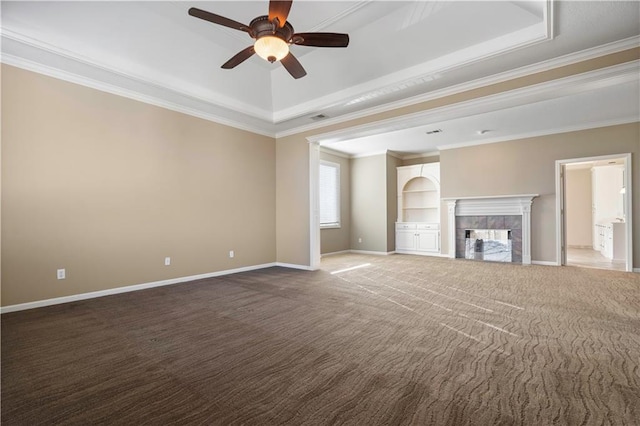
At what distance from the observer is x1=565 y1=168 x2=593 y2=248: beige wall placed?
9.80 meters

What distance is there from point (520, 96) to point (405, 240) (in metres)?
5.41

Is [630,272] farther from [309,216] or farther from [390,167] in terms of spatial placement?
[309,216]

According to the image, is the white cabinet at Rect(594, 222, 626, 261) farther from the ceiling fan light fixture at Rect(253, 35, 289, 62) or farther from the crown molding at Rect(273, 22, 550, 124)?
the ceiling fan light fixture at Rect(253, 35, 289, 62)

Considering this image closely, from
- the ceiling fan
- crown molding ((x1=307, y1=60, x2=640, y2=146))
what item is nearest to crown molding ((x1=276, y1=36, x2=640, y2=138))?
crown molding ((x1=307, y1=60, x2=640, y2=146))

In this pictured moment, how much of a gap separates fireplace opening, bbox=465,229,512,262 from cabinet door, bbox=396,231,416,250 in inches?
55.8

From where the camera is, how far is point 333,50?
4262mm

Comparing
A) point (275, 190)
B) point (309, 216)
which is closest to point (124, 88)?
point (275, 190)

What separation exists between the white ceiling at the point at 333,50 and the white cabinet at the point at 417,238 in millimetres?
3787

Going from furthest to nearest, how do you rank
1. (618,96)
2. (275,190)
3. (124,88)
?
(275,190) < (618,96) < (124,88)

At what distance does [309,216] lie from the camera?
618cm

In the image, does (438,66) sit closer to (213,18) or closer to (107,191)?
(213,18)

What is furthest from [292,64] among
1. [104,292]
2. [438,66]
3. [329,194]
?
[329,194]

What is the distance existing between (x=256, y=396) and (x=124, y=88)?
14.9 ft

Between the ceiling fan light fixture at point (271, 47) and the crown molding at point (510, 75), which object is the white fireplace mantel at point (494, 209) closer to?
the crown molding at point (510, 75)
